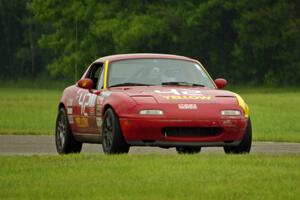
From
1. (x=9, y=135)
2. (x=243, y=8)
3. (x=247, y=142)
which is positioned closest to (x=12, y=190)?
(x=247, y=142)

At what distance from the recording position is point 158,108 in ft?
53.1

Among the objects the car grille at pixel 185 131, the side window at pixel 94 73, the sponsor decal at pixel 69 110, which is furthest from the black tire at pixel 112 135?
the side window at pixel 94 73

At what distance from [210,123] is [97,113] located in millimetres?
1818

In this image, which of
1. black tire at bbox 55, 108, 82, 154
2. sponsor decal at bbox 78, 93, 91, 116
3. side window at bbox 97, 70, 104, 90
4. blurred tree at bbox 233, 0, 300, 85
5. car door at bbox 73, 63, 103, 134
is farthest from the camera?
blurred tree at bbox 233, 0, 300, 85

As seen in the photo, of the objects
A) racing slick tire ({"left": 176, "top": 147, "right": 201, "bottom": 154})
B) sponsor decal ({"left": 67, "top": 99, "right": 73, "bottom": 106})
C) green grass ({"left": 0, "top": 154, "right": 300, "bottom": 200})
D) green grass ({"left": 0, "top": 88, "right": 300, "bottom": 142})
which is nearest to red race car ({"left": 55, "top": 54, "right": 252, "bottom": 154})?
sponsor decal ({"left": 67, "top": 99, "right": 73, "bottom": 106})

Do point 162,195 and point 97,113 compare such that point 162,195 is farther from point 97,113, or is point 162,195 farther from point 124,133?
point 97,113

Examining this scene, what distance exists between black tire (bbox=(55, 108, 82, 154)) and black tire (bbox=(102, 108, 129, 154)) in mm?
1977

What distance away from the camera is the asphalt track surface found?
18734 mm

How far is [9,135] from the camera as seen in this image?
24844 millimetres

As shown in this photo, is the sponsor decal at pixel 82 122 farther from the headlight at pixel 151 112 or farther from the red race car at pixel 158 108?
the headlight at pixel 151 112

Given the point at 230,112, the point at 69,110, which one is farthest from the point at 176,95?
the point at 69,110

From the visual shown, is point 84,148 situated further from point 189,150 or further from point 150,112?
point 150,112

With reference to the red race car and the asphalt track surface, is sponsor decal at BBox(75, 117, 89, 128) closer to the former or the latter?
the red race car

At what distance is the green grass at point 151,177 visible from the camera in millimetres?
11336
